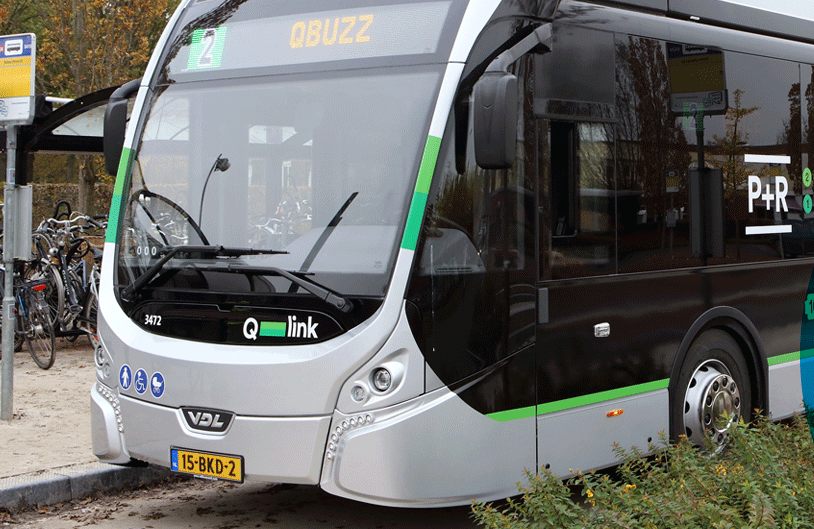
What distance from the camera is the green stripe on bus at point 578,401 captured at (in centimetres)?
577

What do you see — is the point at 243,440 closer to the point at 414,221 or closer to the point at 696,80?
the point at 414,221

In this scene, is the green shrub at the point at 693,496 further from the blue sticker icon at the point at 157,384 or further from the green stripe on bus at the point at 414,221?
the blue sticker icon at the point at 157,384

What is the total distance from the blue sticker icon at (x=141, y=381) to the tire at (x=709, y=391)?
3318 mm

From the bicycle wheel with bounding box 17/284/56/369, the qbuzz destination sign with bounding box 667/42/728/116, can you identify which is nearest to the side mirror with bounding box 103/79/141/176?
the qbuzz destination sign with bounding box 667/42/728/116

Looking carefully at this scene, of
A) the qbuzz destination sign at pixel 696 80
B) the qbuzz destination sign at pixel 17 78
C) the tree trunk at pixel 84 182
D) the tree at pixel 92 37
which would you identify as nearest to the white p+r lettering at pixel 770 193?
the qbuzz destination sign at pixel 696 80

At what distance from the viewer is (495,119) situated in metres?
5.36

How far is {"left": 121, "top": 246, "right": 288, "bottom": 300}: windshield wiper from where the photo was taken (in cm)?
583

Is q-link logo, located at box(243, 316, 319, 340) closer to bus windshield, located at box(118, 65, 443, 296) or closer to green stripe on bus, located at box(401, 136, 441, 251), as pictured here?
bus windshield, located at box(118, 65, 443, 296)

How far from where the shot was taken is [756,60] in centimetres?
779

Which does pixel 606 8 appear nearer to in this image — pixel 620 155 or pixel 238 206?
pixel 620 155

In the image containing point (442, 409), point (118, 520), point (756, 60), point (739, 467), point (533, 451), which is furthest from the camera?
point (756, 60)

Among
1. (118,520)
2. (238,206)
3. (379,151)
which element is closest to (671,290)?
(379,151)

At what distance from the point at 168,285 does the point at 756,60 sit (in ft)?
14.9

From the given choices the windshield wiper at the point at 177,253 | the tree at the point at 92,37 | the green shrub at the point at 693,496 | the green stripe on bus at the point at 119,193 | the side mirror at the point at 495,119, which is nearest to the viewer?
the green shrub at the point at 693,496
